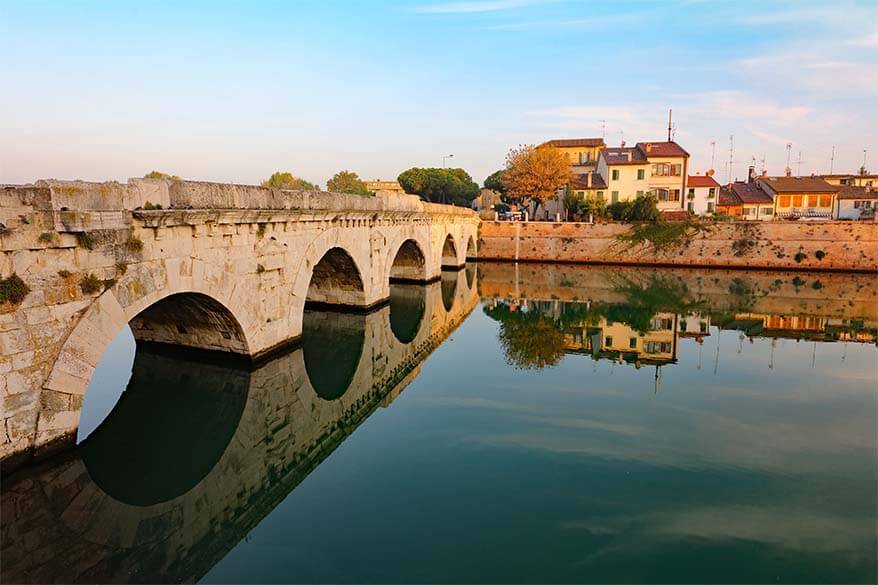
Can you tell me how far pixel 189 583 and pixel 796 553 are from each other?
7.89 meters

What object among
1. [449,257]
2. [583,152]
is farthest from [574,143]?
[449,257]

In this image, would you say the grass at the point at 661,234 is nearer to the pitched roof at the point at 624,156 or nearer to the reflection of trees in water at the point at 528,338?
the pitched roof at the point at 624,156

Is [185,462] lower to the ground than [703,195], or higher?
lower

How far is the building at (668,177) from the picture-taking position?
48281mm

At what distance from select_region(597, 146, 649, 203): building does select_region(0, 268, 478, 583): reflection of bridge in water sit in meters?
38.5

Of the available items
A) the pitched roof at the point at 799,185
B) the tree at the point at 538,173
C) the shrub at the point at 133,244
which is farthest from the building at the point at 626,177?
the shrub at the point at 133,244

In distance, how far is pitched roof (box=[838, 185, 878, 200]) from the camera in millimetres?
52059

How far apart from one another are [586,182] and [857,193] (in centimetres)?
2775

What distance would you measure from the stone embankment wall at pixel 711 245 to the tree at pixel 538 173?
18.6ft

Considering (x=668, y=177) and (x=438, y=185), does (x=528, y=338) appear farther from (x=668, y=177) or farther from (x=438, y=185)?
(x=438, y=185)

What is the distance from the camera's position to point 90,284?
840cm

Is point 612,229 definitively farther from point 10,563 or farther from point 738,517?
point 10,563

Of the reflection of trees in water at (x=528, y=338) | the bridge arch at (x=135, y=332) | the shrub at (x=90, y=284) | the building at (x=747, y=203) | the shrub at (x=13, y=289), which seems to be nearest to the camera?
the shrub at (x=13, y=289)

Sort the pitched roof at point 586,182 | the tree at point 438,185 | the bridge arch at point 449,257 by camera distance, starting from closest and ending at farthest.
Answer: the bridge arch at point 449,257
the pitched roof at point 586,182
the tree at point 438,185
